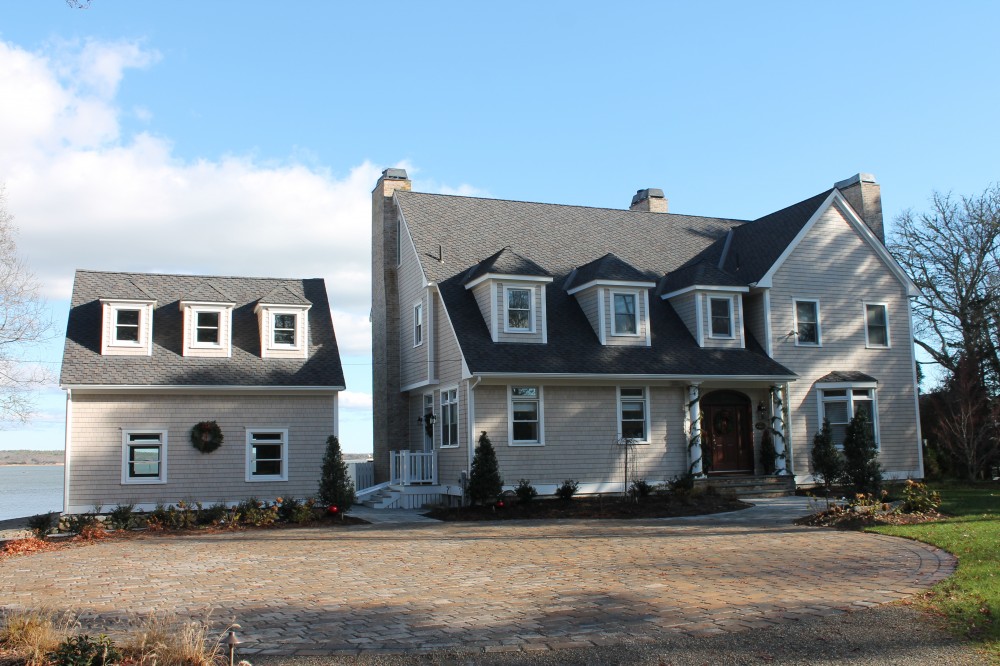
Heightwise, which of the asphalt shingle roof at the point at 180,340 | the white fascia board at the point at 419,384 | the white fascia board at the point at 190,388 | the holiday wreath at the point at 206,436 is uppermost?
the asphalt shingle roof at the point at 180,340

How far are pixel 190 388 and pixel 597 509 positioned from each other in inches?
410

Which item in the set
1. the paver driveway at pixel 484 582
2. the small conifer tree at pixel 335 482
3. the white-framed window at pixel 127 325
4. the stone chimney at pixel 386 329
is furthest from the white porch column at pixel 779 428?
the white-framed window at pixel 127 325

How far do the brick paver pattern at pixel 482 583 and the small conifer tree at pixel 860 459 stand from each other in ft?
22.4

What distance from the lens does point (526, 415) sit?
22188 mm

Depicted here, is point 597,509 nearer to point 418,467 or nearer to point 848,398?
→ point 418,467

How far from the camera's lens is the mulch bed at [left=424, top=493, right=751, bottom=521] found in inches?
770

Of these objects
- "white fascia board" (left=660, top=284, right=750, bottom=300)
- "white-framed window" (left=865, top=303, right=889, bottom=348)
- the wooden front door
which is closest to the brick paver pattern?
the wooden front door

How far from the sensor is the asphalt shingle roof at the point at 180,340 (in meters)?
21.8

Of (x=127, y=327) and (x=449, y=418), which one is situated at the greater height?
(x=127, y=327)

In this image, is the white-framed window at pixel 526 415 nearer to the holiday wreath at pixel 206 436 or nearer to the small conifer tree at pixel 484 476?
the small conifer tree at pixel 484 476

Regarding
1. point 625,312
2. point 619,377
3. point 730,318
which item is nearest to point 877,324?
point 730,318

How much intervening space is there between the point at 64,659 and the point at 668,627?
504 cm

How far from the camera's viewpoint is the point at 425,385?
974 inches

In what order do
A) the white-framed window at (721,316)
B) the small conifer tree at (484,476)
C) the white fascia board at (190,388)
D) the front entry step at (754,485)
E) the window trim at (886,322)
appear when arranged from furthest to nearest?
the window trim at (886,322) → the white-framed window at (721,316) → the front entry step at (754,485) → the white fascia board at (190,388) → the small conifer tree at (484,476)
